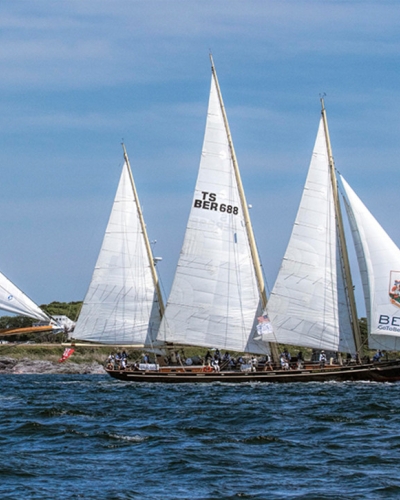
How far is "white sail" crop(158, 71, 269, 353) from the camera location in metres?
60.4

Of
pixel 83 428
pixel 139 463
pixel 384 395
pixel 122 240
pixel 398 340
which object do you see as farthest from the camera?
pixel 122 240

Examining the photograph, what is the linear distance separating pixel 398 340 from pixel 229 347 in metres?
10.5

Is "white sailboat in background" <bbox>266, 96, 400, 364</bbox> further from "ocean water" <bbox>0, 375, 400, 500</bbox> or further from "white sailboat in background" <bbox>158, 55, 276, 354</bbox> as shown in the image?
"ocean water" <bbox>0, 375, 400, 500</bbox>

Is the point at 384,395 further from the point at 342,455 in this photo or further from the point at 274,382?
the point at 342,455

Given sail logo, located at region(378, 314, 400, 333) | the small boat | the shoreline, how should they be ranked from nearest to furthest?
sail logo, located at region(378, 314, 400, 333) → the small boat → the shoreline

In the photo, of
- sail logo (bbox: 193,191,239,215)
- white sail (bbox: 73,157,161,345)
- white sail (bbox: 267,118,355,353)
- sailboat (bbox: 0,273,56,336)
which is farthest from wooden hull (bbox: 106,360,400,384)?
sail logo (bbox: 193,191,239,215)

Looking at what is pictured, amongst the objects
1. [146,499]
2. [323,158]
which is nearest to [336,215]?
[323,158]

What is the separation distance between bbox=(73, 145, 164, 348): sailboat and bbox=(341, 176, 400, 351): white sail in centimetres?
1494

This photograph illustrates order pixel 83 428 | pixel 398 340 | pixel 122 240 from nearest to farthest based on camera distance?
pixel 83 428
pixel 398 340
pixel 122 240

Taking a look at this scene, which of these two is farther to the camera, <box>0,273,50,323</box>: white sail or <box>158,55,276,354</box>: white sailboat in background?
<box>158,55,276,354</box>: white sailboat in background

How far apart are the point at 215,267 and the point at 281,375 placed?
763 cm

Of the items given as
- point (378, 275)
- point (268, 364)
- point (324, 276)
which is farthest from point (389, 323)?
point (268, 364)

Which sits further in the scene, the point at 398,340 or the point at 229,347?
the point at 229,347

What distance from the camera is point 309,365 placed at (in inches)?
2347
